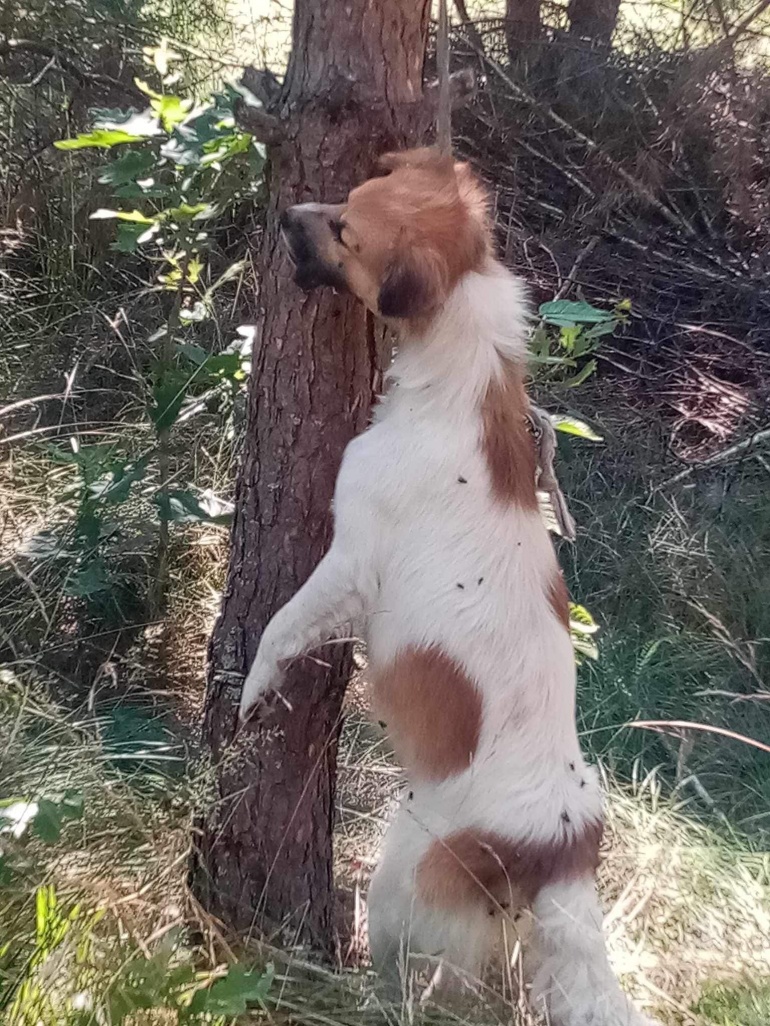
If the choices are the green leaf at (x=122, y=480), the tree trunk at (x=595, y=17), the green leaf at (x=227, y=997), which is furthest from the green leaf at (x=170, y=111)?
the tree trunk at (x=595, y=17)

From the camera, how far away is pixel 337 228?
1900 millimetres

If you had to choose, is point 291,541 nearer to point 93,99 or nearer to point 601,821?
point 601,821

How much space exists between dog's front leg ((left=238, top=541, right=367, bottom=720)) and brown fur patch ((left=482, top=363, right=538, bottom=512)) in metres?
0.37

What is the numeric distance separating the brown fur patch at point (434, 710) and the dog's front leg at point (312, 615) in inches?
6.4

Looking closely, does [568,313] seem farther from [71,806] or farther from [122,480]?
[71,806]

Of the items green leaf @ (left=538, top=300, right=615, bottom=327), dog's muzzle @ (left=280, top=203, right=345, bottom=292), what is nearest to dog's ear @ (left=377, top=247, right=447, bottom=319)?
dog's muzzle @ (left=280, top=203, right=345, bottom=292)

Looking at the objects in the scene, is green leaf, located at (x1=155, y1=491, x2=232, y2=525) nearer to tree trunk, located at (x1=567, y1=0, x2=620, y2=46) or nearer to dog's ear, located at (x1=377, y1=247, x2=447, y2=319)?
dog's ear, located at (x1=377, y1=247, x2=447, y2=319)

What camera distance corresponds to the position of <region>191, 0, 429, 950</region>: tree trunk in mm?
1895

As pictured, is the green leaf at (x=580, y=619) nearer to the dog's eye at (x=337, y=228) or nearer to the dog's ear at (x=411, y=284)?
the dog's ear at (x=411, y=284)

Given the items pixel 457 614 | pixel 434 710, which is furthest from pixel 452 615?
pixel 434 710

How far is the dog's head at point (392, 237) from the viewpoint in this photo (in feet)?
6.23

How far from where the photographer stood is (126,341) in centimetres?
430

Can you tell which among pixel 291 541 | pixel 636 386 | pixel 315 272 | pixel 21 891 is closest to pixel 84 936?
pixel 21 891

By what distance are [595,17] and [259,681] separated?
182 inches
